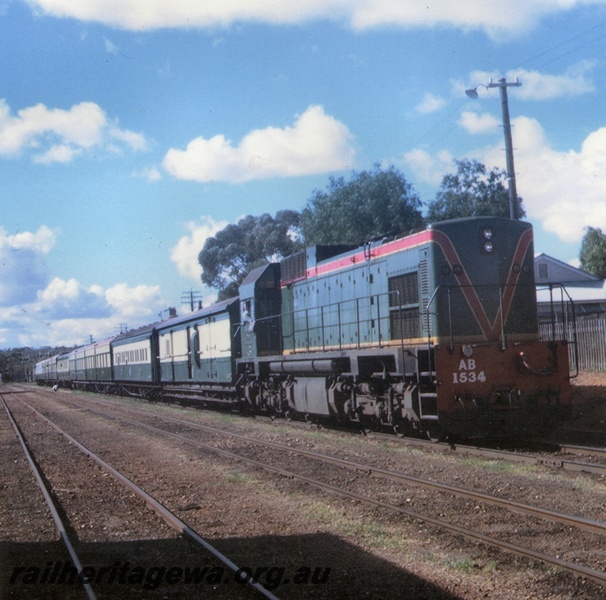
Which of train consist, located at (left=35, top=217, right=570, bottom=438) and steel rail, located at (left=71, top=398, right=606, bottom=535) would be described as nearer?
steel rail, located at (left=71, top=398, right=606, bottom=535)

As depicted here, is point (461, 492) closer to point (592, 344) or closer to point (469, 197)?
point (592, 344)

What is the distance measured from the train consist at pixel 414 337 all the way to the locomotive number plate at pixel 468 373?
0.02 meters

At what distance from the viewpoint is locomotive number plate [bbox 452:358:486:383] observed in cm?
1102

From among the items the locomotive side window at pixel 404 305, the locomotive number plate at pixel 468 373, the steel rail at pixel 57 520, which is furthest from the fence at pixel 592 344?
the steel rail at pixel 57 520

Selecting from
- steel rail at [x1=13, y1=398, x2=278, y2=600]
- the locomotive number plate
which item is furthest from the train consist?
steel rail at [x1=13, y1=398, x2=278, y2=600]

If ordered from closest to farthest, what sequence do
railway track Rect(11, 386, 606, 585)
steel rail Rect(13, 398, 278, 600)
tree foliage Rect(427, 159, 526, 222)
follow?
1. steel rail Rect(13, 398, 278, 600)
2. railway track Rect(11, 386, 606, 585)
3. tree foliage Rect(427, 159, 526, 222)

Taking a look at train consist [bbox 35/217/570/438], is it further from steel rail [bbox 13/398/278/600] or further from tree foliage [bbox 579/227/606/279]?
tree foliage [bbox 579/227/606/279]

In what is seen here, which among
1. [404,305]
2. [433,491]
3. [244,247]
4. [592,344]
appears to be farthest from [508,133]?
[244,247]

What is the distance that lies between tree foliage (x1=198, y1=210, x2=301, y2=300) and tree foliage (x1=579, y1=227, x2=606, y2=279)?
24.7m

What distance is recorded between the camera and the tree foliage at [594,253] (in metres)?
60.7

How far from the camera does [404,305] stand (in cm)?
1276

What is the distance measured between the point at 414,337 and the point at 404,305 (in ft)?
2.14

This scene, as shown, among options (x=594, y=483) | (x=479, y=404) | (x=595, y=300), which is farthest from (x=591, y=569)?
(x=595, y=300)

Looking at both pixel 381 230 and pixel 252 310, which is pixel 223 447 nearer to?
pixel 252 310
